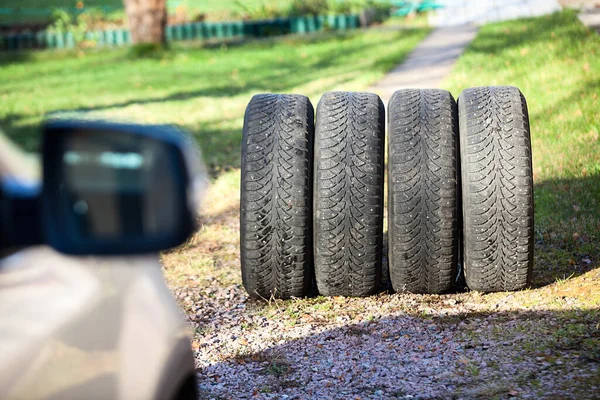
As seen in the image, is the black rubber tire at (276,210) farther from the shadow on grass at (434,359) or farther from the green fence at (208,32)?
the green fence at (208,32)

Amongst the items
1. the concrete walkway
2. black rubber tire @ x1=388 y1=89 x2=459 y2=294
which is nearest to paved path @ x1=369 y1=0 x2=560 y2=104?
the concrete walkway

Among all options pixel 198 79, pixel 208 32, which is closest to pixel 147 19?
pixel 198 79

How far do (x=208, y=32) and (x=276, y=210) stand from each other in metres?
23.1

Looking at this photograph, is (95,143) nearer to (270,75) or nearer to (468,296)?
(468,296)

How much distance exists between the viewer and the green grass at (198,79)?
12.6m

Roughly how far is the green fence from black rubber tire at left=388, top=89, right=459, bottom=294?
21.1 metres

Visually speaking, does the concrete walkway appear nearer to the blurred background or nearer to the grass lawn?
the blurred background

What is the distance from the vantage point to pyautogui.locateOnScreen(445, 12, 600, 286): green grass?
19.5 ft

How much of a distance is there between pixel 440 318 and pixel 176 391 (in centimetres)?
287

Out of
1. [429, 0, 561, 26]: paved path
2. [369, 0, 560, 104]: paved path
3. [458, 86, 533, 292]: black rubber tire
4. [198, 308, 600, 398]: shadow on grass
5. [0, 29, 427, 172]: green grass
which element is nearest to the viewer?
[198, 308, 600, 398]: shadow on grass

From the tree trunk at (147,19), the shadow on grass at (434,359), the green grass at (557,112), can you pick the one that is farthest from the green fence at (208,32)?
the shadow on grass at (434,359)

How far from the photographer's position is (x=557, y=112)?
9.96 metres

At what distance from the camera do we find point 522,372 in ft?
12.6

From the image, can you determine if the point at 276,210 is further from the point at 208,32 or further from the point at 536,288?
the point at 208,32
